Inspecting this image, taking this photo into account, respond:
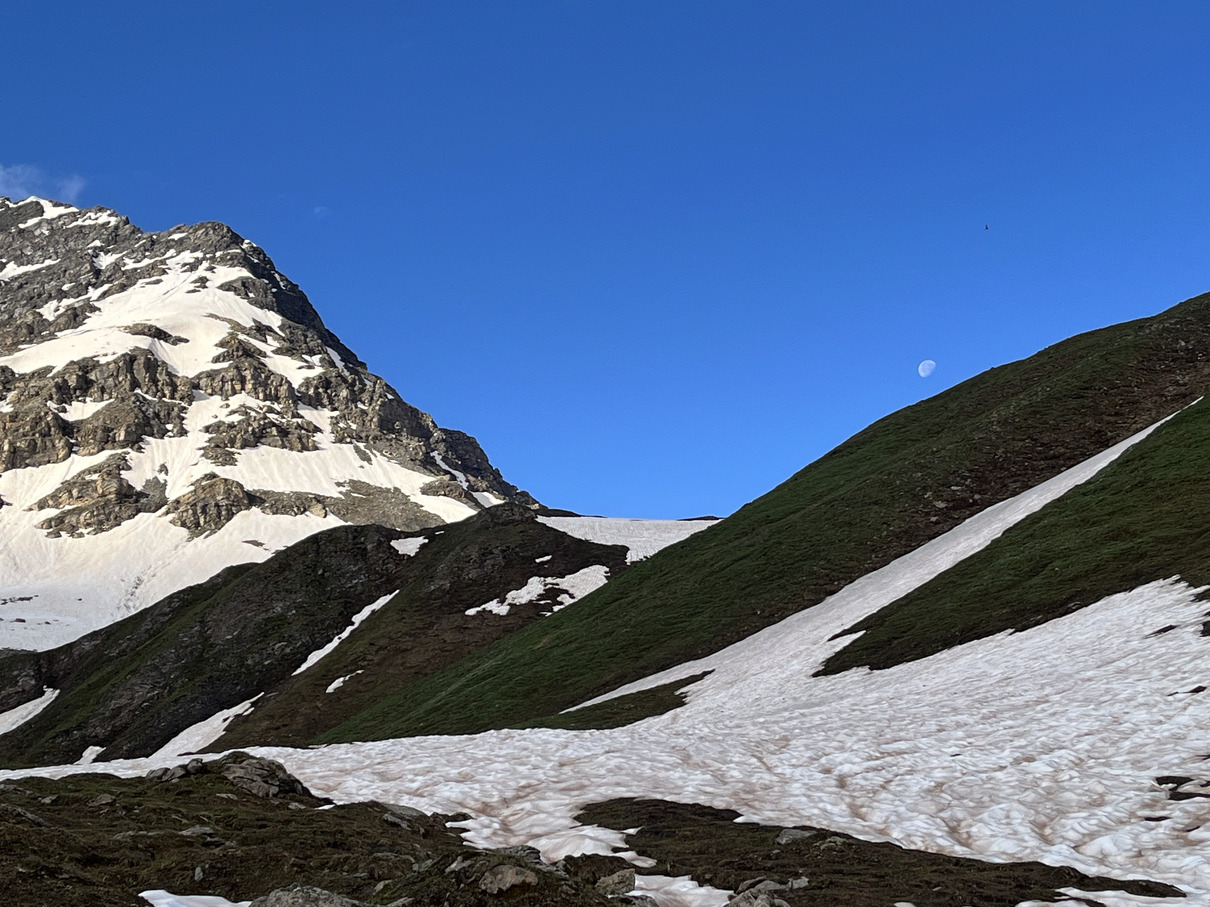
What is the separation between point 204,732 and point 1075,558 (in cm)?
7806

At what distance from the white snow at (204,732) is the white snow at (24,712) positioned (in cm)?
3221

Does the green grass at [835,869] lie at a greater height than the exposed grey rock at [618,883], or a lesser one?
lesser

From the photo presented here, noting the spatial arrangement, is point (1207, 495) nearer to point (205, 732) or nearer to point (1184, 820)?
point (1184, 820)

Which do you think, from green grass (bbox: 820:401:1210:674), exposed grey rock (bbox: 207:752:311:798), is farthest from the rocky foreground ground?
green grass (bbox: 820:401:1210:674)

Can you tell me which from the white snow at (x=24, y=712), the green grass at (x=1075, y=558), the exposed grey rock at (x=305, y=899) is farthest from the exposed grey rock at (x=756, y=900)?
the white snow at (x=24, y=712)

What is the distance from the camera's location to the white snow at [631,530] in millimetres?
111562

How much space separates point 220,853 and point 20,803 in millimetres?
8185

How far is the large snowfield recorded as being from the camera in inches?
648

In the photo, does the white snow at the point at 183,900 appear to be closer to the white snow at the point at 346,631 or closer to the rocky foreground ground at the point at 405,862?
the rocky foreground ground at the point at 405,862

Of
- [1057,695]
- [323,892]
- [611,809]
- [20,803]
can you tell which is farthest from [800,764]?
[20,803]

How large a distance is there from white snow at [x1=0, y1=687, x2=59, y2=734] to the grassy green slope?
5877 cm

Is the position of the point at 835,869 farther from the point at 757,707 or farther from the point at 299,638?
the point at 299,638

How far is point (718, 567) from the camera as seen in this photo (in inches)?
2965

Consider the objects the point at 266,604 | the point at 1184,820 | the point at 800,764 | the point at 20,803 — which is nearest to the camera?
the point at 1184,820
